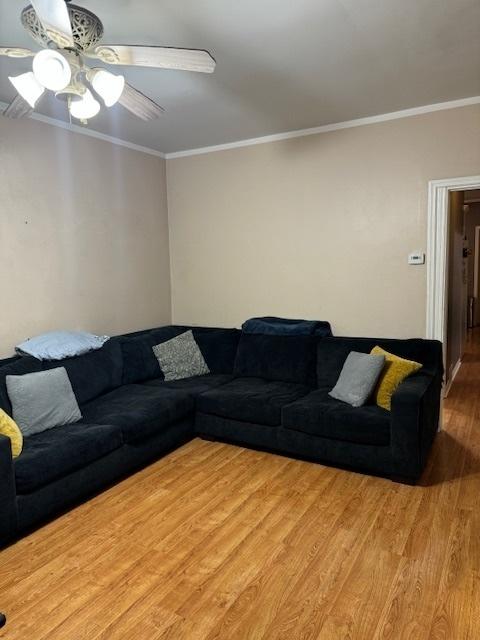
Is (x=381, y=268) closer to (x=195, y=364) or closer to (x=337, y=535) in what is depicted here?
(x=195, y=364)

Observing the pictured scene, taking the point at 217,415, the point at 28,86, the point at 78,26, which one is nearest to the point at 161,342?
the point at 217,415

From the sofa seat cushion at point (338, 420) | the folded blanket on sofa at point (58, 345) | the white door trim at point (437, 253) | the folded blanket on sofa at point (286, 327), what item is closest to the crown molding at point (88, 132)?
the folded blanket on sofa at point (58, 345)

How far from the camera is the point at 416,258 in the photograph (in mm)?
3719

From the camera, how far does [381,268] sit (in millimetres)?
3881

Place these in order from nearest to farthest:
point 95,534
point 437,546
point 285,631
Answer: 1. point 285,631
2. point 437,546
3. point 95,534

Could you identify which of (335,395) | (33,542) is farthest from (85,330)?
(335,395)

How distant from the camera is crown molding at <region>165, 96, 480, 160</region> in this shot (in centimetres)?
345

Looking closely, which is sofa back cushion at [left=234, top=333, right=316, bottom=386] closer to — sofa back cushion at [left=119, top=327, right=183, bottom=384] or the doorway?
sofa back cushion at [left=119, top=327, right=183, bottom=384]

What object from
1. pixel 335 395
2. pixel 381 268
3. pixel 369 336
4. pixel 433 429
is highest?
pixel 381 268

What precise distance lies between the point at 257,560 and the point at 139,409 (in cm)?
141

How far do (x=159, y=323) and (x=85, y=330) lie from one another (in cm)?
103

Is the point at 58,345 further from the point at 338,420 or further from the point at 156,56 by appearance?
the point at 156,56

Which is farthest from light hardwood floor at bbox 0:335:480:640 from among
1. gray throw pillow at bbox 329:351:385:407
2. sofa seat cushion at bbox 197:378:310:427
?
gray throw pillow at bbox 329:351:385:407

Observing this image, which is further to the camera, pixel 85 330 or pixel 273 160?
pixel 273 160
